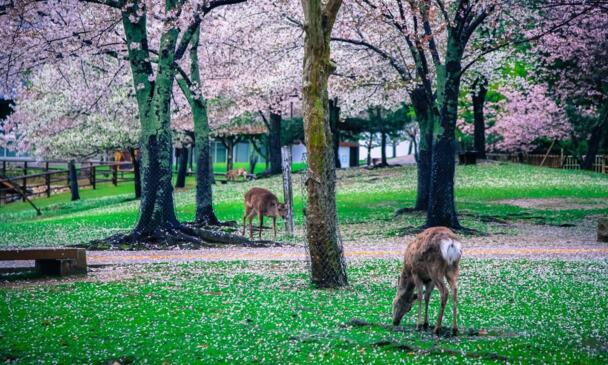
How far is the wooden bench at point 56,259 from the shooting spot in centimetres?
1502

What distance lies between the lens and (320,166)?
14055mm

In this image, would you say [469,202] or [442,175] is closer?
[442,175]

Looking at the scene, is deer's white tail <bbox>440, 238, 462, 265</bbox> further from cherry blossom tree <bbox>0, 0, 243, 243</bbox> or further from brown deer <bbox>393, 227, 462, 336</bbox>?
cherry blossom tree <bbox>0, 0, 243, 243</bbox>

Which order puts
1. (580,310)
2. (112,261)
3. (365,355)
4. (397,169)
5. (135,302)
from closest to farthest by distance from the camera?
(365,355)
(580,310)
(135,302)
(112,261)
(397,169)

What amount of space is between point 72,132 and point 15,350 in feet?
119

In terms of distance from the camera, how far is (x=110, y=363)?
9.03m

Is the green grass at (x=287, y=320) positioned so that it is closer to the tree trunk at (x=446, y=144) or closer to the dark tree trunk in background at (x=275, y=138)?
the tree trunk at (x=446, y=144)

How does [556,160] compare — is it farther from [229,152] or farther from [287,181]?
[287,181]

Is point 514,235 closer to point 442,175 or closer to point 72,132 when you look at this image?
point 442,175

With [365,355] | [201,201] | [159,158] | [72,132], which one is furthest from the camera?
[72,132]

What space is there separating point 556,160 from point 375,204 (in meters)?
30.8

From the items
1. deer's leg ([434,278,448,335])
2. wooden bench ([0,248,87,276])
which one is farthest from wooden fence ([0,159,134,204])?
deer's leg ([434,278,448,335])

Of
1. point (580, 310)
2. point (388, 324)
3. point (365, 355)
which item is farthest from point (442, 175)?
point (365, 355)

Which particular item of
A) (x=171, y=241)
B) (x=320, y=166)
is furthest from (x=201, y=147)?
(x=320, y=166)
